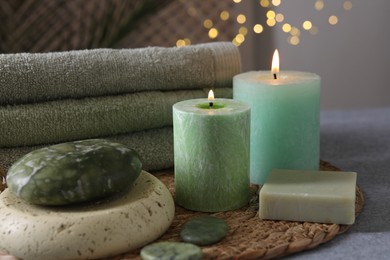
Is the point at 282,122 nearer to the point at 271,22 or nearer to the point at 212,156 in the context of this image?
the point at 212,156

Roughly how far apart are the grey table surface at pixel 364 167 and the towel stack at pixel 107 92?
0.19 m

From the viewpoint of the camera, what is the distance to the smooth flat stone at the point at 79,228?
0.48 meters

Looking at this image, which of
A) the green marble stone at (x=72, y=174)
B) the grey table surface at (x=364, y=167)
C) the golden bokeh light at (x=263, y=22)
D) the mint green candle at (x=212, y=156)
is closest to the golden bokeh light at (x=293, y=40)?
the golden bokeh light at (x=263, y=22)


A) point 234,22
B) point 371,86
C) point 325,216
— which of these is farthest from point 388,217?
point 234,22

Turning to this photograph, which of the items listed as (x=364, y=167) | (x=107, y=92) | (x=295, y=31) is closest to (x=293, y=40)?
(x=295, y=31)

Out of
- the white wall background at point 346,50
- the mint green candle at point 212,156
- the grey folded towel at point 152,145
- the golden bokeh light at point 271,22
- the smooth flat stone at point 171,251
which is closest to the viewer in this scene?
the smooth flat stone at point 171,251

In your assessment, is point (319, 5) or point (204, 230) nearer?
point (204, 230)

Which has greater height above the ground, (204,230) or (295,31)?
(295,31)

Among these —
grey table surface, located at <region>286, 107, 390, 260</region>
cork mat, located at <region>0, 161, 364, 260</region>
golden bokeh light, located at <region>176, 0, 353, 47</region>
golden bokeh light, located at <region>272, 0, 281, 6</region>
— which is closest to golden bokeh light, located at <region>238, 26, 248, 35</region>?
golden bokeh light, located at <region>176, 0, 353, 47</region>

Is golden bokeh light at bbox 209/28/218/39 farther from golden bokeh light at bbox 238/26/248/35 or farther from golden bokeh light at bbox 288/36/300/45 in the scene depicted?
golden bokeh light at bbox 288/36/300/45

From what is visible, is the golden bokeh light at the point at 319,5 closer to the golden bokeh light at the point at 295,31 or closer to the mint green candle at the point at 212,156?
the golden bokeh light at the point at 295,31

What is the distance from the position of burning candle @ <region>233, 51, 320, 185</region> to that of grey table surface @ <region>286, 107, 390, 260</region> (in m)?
0.09

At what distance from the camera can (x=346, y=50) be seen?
1.35m

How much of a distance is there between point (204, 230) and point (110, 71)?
0.82 ft
